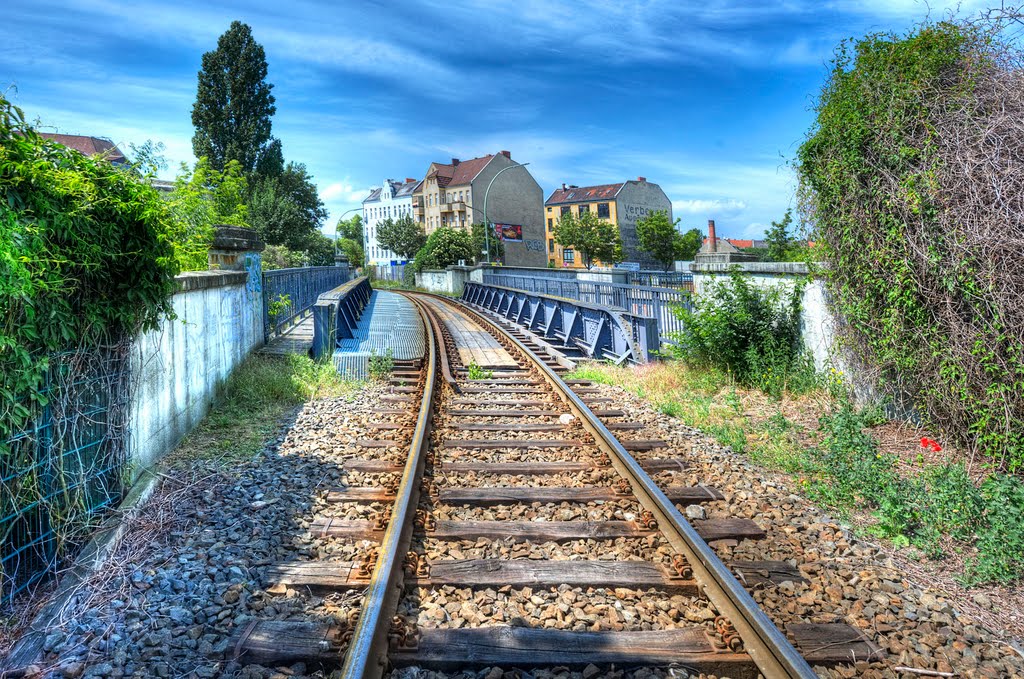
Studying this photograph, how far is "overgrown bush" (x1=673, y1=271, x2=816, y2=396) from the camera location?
8741mm

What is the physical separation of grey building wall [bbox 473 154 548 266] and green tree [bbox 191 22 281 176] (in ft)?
120

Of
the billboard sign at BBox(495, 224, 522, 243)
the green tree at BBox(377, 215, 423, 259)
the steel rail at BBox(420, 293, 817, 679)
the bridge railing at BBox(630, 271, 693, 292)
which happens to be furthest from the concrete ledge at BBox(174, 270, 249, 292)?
the billboard sign at BBox(495, 224, 522, 243)

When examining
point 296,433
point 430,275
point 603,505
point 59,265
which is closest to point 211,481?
point 296,433

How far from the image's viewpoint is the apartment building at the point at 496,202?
82750 mm

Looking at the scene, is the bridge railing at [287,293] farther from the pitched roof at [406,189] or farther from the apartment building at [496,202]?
the pitched roof at [406,189]

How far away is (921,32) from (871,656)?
6125 mm

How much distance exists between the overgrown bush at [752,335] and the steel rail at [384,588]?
207 inches

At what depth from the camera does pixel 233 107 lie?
46781mm

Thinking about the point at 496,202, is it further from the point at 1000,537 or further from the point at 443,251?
the point at 1000,537

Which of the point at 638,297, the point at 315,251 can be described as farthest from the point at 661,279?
the point at 315,251

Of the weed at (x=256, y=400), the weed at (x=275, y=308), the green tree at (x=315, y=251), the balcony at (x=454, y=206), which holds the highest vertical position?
the balcony at (x=454, y=206)

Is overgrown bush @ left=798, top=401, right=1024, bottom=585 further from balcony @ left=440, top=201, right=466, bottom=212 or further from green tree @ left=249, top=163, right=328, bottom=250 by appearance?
balcony @ left=440, top=201, right=466, bottom=212

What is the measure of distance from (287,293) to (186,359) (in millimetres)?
8412

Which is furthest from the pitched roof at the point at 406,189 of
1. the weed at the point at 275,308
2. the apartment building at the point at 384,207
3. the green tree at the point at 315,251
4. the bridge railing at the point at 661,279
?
the weed at the point at 275,308
